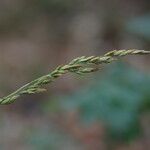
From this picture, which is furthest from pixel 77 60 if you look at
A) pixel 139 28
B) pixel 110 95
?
pixel 139 28

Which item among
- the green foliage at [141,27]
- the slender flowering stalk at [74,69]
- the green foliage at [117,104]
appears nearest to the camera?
the slender flowering stalk at [74,69]

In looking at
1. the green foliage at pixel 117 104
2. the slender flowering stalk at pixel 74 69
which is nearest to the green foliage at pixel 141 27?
the green foliage at pixel 117 104

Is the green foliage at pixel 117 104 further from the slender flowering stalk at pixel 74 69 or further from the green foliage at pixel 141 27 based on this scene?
the slender flowering stalk at pixel 74 69

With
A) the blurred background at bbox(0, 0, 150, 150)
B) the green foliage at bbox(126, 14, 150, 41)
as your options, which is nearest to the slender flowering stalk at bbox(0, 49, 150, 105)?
the blurred background at bbox(0, 0, 150, 150)

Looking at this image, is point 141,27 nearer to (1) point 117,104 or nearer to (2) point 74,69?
(1) point 117,104

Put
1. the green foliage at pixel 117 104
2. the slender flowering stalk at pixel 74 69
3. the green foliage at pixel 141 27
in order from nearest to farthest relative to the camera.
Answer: the slender flowering stalk at pixel 74 69
the green foliage at pixel 117 104
the green foliage at pixel 141 27

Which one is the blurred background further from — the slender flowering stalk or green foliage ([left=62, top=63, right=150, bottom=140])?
the slender flowering stalk

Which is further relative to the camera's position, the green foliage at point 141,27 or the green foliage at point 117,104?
the green foliage at point 141,27

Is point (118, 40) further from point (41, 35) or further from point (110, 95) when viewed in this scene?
point (110, 95)
